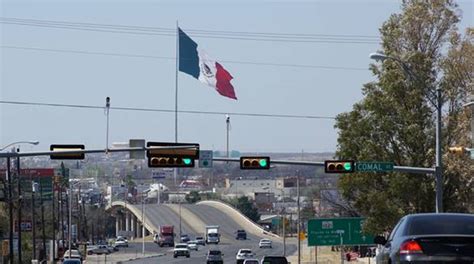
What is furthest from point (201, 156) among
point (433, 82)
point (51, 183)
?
point (51, 183)

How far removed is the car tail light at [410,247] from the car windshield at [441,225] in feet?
1.14

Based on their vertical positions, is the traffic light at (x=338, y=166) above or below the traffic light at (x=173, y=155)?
below

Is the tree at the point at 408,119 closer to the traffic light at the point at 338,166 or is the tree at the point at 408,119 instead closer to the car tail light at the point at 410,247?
the traffic light at the point at 338,166

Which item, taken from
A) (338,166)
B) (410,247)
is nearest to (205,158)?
(338,166)

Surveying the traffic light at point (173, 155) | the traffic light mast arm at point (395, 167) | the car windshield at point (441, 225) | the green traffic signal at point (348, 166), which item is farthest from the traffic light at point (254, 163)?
the car windshield at point (441, 225)

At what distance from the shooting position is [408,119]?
51500 millimetres

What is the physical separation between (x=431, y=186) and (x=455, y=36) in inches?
295

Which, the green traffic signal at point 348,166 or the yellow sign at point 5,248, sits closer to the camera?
the green traffic signal at point 348,166

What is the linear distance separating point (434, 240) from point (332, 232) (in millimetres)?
46994

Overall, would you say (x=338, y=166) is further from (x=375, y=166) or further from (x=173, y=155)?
(x=173, y=155)

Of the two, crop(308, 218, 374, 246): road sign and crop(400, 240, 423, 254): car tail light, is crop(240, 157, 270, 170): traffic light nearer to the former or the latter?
crop(308, 218, 374, 246): road sign

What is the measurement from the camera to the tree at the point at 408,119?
167ft

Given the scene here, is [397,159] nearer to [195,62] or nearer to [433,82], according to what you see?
[433,82]

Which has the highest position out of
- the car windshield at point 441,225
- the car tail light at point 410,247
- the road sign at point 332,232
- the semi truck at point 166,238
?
the car windshield at point 441,225
